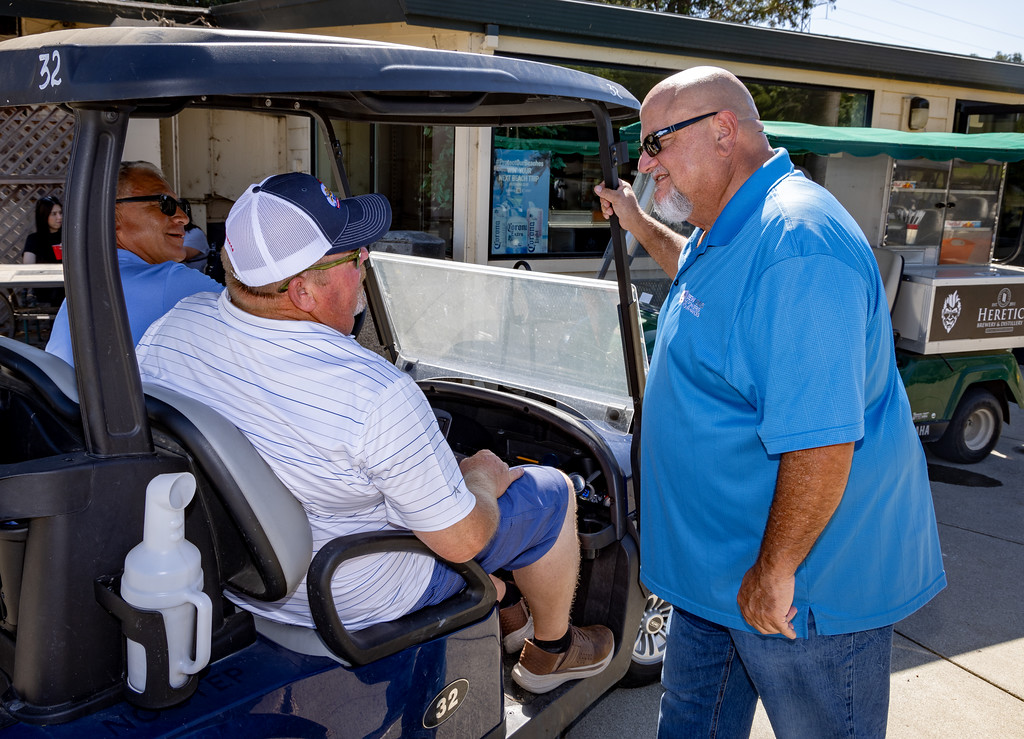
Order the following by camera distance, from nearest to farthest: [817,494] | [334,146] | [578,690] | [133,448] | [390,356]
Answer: [133,448] < [817,494] < [578,690] < [334,146] < [390,356]

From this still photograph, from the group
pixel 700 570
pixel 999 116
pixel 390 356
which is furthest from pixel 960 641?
pixel 999 116

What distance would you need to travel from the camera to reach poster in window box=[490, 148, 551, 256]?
8.42 meters

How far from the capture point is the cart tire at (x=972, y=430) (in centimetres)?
582

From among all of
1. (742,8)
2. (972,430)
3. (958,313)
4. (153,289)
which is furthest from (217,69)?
(742,8)

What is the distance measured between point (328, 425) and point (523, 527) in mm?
743

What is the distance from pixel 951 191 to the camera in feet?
23.9

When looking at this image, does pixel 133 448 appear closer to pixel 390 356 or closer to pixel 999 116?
pixel 390 356

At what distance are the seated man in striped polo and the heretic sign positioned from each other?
4498mm

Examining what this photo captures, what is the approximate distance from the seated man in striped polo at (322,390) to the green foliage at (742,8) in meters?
24.8

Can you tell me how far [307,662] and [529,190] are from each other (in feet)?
24.5

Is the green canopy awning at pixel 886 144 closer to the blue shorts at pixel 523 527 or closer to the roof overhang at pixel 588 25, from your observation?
the roof overhang at pixel 588 25

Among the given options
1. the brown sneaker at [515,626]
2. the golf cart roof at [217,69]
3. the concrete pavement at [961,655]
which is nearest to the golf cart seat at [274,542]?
the golf cart roof at [217,69]

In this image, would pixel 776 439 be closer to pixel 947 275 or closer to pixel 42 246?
pixel 947 275

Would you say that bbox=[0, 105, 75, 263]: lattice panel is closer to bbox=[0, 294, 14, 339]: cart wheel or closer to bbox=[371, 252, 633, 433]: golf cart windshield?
bbox=[0, 294, 14, 339]: cart wheel
